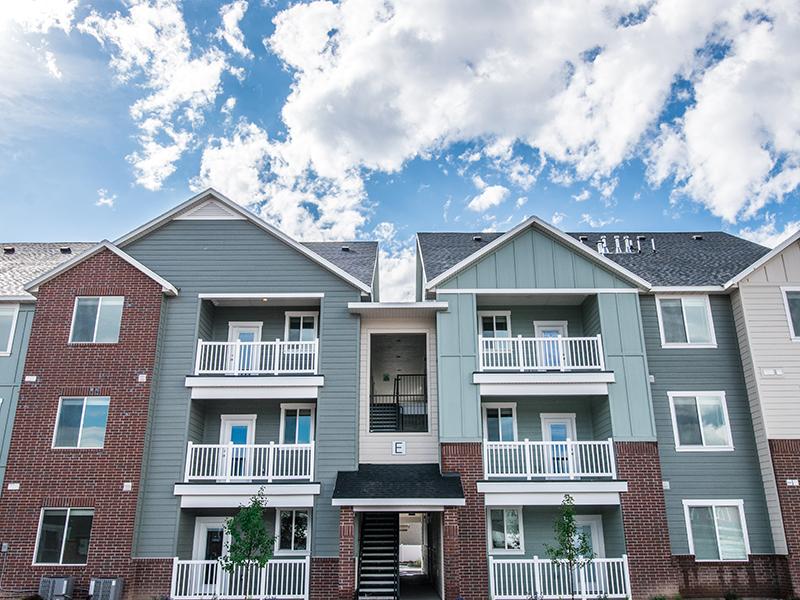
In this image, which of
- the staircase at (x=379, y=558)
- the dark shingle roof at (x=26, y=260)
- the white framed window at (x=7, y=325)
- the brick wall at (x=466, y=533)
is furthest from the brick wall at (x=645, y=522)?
the dark shingle roof at (x=26, y=260)

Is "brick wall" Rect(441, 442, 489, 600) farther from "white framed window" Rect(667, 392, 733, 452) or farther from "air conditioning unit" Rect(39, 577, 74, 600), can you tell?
"air conditioning unit" Rect(39, 577, 74, 600)

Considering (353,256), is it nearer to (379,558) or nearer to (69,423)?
(379,558)

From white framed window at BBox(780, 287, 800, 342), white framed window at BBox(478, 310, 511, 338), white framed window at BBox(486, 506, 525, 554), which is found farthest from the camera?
white framed window at BBox(478, 310, 511, 338)

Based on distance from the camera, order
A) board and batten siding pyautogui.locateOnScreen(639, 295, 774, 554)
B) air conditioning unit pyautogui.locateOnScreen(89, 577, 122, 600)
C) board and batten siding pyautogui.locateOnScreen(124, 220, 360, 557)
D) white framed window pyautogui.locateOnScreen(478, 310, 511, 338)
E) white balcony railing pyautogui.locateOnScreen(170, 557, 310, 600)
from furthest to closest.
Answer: white framed window pyautogui.locateOnScreen(478, 310, 511, 338)
board and batten siding pyautogui.locateOnScreen(639, 295, 774, 554)
board and batten siding pyautogui.locateOnScreen(124, 220, 360, 557)
white balcony railing pyautogui.locateOnScreen(170, 557, 310, 600)
air conditioning unit pyautogui.locateOnScreen(89, 577, 122, 600)

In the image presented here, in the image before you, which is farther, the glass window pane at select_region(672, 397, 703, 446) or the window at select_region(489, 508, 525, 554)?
the glass window pane at select_region(672, 397, 703, 446)

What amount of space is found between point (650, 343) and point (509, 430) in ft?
15.9

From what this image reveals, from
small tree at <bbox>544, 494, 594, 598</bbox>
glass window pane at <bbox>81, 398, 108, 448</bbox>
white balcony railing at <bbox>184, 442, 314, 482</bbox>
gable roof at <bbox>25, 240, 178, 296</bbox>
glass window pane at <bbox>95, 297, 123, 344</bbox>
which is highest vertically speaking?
gable roof at <bbox>25, 240, 178, 296</bbox>

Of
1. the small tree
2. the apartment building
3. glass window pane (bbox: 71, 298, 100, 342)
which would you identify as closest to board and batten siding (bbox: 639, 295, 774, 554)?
the apartment building

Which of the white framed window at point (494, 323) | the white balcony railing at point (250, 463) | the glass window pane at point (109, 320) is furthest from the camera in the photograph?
the white framed window at point (494, 323)

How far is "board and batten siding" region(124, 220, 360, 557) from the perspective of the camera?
45.5 ft

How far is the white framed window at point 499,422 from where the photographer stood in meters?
16.0

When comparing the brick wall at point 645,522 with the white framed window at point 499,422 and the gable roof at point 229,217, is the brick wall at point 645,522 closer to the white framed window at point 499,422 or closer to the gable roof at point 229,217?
the white framed window at point 499,422

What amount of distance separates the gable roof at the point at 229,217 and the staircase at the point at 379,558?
6.63 m

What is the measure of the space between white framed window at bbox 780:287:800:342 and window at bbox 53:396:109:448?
19.0 meters
